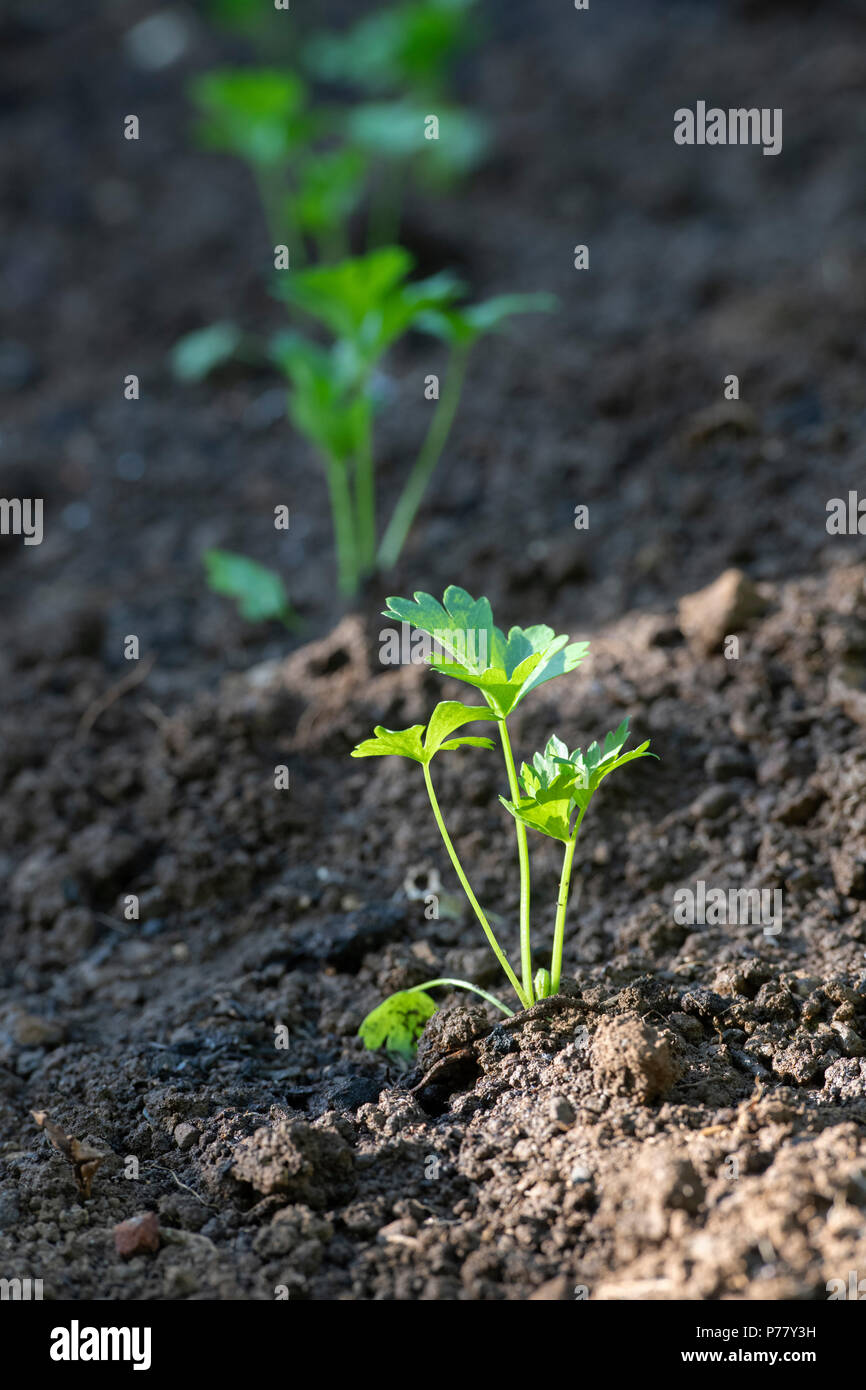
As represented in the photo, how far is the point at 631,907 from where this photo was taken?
2.16 m

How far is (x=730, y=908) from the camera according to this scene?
2.09 m

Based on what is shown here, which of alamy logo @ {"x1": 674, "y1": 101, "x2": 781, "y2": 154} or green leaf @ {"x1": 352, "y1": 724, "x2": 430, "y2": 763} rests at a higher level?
alamy logo @ {"x1": 674, "y1": 101, "x2": 781, "y2": 154}

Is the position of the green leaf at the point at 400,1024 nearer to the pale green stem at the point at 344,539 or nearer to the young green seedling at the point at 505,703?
the young green seedling at the point at 505,703

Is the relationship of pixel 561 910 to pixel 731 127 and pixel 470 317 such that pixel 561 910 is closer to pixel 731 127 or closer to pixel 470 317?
pixel 470 317

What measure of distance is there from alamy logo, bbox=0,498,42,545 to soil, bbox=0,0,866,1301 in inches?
1.7

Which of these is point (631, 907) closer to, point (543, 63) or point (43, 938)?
point (43, 938)

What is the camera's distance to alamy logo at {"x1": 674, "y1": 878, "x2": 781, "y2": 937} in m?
2.07

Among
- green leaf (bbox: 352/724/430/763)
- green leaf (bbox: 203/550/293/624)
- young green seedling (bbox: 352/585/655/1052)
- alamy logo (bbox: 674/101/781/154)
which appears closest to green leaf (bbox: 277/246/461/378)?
green leaf (bbox: 203/550/293/624)

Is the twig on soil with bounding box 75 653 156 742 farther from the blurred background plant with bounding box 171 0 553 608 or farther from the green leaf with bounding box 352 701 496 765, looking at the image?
the green leaf with bounding box 352 701 496 765

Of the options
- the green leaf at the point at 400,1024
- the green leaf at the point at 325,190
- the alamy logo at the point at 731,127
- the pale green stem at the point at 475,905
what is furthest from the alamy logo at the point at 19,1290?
the alamy logo at the point at 731,127
